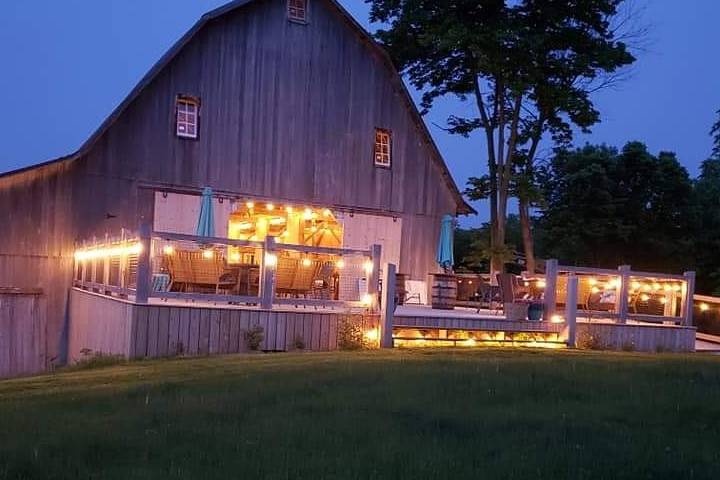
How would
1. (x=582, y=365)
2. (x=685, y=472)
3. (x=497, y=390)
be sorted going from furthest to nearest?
1. (x=582, y=365)
2. (x=497, y=390)
3. (x=685, y=472)

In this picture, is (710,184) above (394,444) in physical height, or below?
above

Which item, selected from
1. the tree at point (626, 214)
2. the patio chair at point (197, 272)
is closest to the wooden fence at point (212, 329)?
the patio chair at point (197, 272)

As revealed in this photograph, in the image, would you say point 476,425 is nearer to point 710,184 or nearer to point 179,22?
point 710,184

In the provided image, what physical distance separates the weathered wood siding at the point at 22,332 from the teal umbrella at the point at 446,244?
9.26 metres

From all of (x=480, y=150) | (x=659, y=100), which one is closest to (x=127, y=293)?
(x=480, y=150)

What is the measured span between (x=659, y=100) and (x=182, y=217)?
15734cm

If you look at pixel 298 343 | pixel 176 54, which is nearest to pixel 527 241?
pixel 176 54

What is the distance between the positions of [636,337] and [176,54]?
435 inches

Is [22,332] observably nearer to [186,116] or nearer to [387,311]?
[186,116]

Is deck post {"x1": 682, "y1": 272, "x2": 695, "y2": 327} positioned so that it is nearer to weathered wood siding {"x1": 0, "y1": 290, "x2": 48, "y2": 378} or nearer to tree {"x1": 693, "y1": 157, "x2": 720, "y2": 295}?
weathered wood siding {"x1": 0, "y1": 290, "x2": 48, "y2": 378}

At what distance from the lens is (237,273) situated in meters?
13.4

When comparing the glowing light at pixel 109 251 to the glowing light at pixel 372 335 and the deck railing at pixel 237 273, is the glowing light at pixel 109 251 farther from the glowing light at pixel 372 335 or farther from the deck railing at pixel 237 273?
the glowing light at pixel 372 335

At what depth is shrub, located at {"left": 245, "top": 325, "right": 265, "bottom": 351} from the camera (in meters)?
12.3

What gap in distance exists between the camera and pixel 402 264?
21.0m
